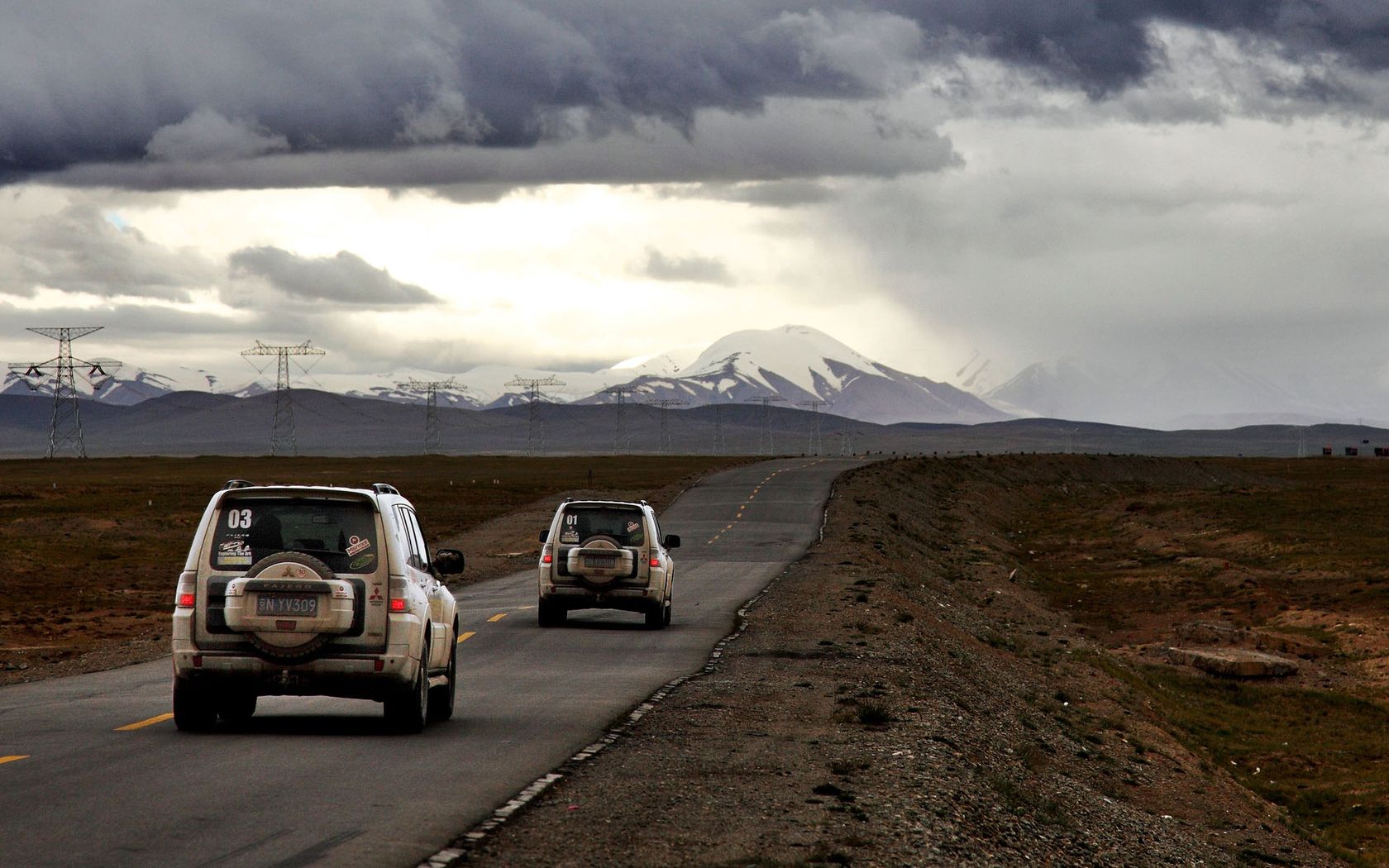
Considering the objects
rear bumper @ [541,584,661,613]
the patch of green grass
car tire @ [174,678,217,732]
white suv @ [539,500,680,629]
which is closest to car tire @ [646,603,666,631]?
white suv @ [539,500,680,629]

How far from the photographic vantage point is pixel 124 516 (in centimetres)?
7250

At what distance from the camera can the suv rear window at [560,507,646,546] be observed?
29406mm

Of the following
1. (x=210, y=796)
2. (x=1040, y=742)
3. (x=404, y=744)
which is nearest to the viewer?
(x=210, y=796)

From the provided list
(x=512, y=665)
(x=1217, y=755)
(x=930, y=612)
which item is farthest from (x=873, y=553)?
(x=512, y=665)

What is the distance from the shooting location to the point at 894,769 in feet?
44.9

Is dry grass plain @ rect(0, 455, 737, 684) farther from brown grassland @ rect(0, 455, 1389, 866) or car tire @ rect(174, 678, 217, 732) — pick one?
car tire @ rect(174, 678, 217, 732)

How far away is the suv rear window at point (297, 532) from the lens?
47.5ft

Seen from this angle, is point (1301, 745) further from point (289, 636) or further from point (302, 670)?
point (289, 636)

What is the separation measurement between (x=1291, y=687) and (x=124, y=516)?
5445 cm

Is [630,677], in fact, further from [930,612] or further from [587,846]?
[930,612]

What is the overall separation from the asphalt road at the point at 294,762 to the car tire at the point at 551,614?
241cm

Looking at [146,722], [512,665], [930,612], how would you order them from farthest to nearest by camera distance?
[930,612], [512,665], [146,722]

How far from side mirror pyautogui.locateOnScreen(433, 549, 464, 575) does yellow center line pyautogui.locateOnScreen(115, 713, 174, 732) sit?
120 inches

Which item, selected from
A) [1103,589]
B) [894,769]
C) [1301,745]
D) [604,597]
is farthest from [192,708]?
[1103,589]
